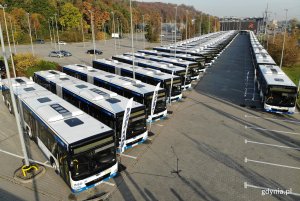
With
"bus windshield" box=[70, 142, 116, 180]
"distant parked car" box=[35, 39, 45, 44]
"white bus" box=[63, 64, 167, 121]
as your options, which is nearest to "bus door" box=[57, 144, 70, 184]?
"bus windshield" box=[70, 142, 116, 180]

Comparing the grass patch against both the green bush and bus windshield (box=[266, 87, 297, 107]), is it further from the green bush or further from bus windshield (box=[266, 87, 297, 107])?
the green bush

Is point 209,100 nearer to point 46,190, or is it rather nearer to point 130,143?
point 130,143

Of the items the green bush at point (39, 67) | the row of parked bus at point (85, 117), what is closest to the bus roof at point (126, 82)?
the row of parked bus at point (85, 117)

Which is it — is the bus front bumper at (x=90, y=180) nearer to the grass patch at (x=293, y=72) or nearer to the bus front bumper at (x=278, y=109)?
the bus front bumper at (x=278, y=109)

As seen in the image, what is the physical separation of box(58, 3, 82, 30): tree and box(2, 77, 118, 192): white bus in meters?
84.5

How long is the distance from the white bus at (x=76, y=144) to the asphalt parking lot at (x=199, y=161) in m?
0.99

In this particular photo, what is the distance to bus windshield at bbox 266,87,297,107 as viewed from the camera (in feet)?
68.5

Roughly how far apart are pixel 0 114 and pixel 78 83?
714 cm

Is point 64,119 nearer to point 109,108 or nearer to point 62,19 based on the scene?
point 109,108

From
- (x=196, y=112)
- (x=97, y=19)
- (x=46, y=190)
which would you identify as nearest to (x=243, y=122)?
(x=196, y=112)

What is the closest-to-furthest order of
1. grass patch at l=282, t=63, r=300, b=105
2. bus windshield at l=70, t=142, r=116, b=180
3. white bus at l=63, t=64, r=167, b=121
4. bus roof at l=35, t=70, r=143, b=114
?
bus windshield at l=70, t=142, r=116, b=180, bus roof at l=35, t=70, r=143, b=114, white bus at l=63, t=64, r=167, b=121, grass patch at l=282, t=63, r=300, b=105

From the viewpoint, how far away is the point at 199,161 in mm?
14688

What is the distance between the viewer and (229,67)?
4422cm

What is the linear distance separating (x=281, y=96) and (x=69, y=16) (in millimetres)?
86122
